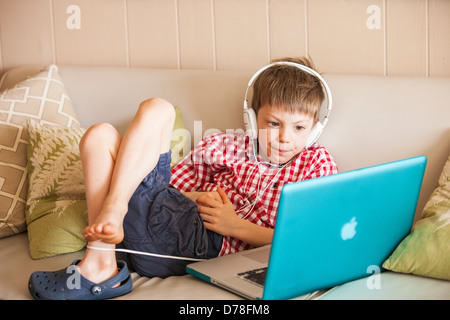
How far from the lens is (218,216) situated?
1.19 m

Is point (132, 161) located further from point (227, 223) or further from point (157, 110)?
point (227, 223)

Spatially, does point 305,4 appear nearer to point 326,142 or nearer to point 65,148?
point 326,142

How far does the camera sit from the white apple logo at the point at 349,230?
92cm

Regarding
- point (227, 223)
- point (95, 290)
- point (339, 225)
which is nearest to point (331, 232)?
point (339, 225)

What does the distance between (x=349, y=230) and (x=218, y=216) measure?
0.35 metres

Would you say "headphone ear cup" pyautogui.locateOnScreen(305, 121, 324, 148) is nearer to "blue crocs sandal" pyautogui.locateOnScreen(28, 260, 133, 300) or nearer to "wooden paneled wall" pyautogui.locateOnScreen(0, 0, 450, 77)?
"wooden paneled wall" pyautogui.locateOnScreen(0, 0, 450, 77)

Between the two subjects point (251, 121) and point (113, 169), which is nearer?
point (113, 169)

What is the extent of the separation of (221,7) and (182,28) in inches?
6.1

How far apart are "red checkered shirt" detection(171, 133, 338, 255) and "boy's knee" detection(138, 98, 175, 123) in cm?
26

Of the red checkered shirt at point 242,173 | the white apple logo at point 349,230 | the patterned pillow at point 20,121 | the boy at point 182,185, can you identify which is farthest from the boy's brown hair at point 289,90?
the patterned pillow at point 20,121

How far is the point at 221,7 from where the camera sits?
5.78 ft

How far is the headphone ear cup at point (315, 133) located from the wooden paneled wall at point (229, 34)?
432mm

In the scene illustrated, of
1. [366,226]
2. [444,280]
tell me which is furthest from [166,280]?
[444,280]

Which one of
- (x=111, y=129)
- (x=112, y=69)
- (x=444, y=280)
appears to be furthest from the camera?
(x=112, y=69)
